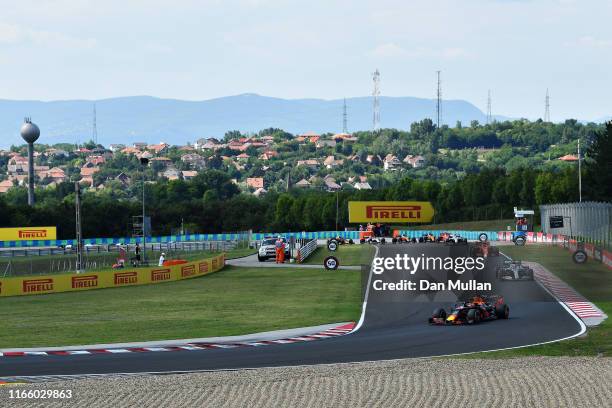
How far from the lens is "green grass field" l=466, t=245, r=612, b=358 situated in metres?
31.8

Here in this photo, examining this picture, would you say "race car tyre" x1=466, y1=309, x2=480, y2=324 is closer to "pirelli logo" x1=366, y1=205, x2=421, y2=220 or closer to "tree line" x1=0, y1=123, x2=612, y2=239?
"pirelli logo" x1=366, y1=205, x2=421, y2=220

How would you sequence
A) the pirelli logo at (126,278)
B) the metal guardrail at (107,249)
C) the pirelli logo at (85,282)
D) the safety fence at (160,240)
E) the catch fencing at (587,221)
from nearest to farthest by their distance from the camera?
the pirelli logo at (85,282)
the pirelli logo at (126,278)
the catch fencing at (587,221)
the metal guardrail at (107,249)
the safety fence at (160,240)

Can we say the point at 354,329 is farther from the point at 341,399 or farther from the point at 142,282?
the point at 142,282

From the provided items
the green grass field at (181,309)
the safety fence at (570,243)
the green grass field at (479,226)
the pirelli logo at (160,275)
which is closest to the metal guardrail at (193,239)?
the green grass field at (479,226)

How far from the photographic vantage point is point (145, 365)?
29.9 metres

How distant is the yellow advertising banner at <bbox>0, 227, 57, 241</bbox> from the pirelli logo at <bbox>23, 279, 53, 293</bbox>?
289 ft

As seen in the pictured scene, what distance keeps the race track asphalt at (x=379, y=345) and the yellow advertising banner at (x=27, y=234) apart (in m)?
107

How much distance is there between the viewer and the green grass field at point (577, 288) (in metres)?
31.8

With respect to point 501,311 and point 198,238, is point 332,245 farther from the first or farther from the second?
point 501,311

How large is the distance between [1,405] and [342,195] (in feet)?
574

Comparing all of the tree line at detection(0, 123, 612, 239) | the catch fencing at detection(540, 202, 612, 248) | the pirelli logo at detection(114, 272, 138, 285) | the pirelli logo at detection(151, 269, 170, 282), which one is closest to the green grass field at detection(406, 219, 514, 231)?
the tree line at detection(0, 123, 612, 239)

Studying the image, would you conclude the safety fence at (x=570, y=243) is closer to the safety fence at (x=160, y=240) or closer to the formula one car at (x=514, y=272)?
the formula one car at (x=514, y=272)

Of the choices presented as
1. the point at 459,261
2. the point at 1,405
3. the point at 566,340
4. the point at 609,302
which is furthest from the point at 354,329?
the point at 1,405

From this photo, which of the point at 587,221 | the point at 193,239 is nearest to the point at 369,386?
the point at 587,221
